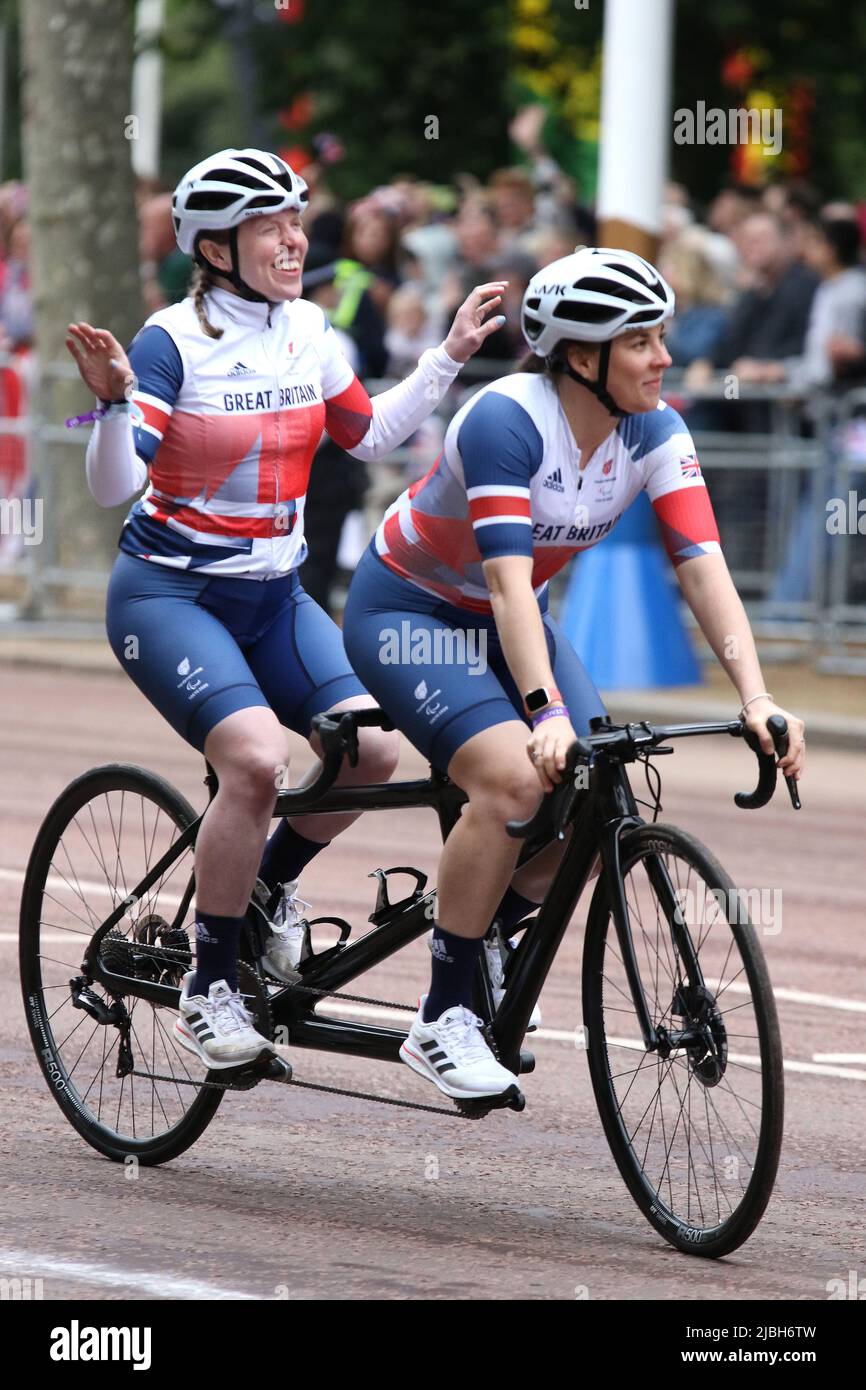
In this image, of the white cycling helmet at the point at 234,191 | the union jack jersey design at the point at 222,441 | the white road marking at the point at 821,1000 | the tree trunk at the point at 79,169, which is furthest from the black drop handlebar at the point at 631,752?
the tree trunk at the point at 79,169

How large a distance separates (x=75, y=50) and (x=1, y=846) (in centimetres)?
1020

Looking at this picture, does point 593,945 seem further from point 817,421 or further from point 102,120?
point 102,120

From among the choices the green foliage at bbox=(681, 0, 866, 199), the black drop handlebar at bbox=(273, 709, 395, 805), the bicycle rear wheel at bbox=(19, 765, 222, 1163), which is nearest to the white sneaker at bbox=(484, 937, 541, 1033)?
the black drop handlebar at bbox=(273, 709, 395, 805)

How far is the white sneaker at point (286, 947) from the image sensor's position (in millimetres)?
6012

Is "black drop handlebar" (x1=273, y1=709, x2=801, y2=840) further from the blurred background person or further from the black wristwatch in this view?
the blurred background person

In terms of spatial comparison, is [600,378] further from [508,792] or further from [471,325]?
[508,792]

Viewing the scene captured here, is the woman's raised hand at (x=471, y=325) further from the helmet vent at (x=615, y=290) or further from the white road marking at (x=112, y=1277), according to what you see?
the white road marking at (x=112, y=1277)

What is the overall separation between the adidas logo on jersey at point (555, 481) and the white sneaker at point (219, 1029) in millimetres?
1301

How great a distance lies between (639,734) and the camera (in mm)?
5332

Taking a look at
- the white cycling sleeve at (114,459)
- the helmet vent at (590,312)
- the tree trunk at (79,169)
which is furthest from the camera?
the tree trunk at (79,169)

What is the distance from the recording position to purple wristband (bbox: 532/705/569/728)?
529 cm

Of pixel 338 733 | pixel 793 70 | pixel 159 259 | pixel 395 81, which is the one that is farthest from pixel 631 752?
pixel 395 81

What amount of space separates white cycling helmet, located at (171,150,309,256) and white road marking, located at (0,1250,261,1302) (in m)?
2.24

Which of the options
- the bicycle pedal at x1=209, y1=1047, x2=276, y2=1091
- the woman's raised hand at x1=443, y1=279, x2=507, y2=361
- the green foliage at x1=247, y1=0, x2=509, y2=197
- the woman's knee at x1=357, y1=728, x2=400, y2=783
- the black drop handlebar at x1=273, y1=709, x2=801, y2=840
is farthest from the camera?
the green foliage at x1=247, y1=0, x2=509, y2=197
